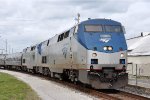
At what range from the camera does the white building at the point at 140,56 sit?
4612cm

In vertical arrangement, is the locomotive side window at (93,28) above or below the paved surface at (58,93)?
above

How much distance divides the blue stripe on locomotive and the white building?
2225 centimetres

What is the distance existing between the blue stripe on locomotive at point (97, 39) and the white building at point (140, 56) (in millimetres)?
22251

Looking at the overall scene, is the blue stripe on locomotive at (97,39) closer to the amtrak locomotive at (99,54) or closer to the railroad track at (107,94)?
the amtrak locomotive at (99,54)

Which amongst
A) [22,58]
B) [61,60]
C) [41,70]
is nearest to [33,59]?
[41,70]

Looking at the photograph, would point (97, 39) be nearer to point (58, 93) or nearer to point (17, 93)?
point (58, 93)

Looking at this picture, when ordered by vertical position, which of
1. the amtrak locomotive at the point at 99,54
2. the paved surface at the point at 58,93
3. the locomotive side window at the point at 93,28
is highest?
the locomotive side window at the point at 93,28

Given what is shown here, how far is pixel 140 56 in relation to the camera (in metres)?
51.9

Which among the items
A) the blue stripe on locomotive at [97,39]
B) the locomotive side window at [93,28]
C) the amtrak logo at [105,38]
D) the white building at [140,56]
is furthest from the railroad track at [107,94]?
the white building at [140,56]

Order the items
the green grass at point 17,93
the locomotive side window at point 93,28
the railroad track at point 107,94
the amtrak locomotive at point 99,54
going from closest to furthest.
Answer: the railroad track at point 107,94 < the green grass at point 17,93 < the amtrak locomotive at point 99,54 < the locomotive side window at point 93,28

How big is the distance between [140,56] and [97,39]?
32087 mm

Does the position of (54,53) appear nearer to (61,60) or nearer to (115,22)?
(61,60)

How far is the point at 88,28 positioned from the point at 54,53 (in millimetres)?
10156

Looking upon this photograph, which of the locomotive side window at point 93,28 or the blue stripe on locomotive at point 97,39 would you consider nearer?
the blue stripe on locomotive at point 97,39
